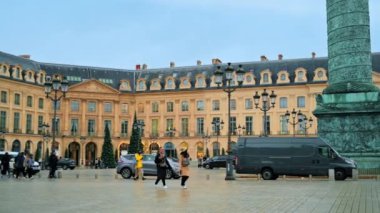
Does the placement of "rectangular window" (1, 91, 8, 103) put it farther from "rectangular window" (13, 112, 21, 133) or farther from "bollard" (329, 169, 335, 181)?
"bollard" (329, 169, 335, 181)

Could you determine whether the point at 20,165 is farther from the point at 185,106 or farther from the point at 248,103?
the point at 185,106

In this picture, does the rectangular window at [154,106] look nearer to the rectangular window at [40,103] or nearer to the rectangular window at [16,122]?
the rectangular window at [40,103]

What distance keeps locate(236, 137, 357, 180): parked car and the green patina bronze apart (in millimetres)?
1293

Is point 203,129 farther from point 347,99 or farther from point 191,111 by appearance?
point 347,99

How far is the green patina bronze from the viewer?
79.2 ft

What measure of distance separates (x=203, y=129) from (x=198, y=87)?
6.41m

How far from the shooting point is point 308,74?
71250 mm

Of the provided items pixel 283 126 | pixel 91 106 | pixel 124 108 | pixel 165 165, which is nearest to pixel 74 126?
pixel 91 106

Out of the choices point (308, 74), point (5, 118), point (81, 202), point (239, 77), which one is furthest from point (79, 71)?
point (81, 202)

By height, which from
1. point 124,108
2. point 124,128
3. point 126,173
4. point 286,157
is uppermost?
point 124,108

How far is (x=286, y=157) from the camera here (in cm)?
2530

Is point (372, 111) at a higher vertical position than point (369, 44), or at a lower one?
lower

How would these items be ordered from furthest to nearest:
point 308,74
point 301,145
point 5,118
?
point 308,74 < point 5,118 < point 301,145

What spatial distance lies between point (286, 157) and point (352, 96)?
14.3ft
